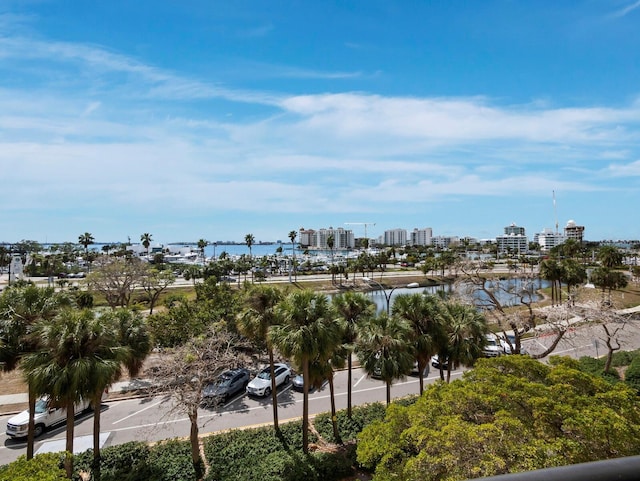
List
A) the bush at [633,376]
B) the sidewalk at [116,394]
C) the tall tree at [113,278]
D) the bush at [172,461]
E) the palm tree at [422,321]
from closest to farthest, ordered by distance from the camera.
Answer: the bush at [172,461] < the palm tree at [422,321] < the sidewalk at [116,394] < the bush at [633,376] < the tall tree at [113,278]

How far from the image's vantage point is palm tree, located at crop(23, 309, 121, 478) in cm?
1241

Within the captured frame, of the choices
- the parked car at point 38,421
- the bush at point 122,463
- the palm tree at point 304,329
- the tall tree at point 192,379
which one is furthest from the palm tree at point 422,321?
the parked car at point 38,421

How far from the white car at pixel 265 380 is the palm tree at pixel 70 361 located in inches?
406

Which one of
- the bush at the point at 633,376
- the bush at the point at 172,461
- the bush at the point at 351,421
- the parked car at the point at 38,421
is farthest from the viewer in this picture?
the bush at the point at 633,376

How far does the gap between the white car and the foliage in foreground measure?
11.2m

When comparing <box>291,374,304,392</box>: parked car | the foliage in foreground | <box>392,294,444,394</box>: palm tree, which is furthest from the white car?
the foliage in foreground

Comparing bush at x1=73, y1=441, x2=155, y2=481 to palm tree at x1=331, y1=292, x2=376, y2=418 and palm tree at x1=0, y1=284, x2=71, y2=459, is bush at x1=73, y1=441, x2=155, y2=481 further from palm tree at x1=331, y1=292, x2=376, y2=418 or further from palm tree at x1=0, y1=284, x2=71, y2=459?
palm tree at x1=331, y1=292, x2=376, y2=418

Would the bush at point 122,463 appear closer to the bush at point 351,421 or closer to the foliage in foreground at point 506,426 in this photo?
the bush at point 351,421

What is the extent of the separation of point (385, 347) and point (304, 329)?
433 cm

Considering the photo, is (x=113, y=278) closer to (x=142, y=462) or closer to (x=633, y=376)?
(x=142, y=462)

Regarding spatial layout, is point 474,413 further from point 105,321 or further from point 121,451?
point 121,451

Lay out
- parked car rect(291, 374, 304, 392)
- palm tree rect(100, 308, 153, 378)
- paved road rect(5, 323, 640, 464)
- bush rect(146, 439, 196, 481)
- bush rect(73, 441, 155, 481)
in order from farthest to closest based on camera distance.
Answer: parked car rect(291, 374, 304, 392) < paved road rect(5, 323, 640, 464) < palm tree rect(100, 308, 153, 378) < bush rect(146, 439, 196, 481) < bush rect(73, 441, 155, 481)

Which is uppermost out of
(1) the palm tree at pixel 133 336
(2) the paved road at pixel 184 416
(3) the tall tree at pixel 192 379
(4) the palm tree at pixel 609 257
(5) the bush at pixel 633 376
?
(4) the palm tree at pixel 609 257

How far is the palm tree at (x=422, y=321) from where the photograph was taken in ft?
63.0
